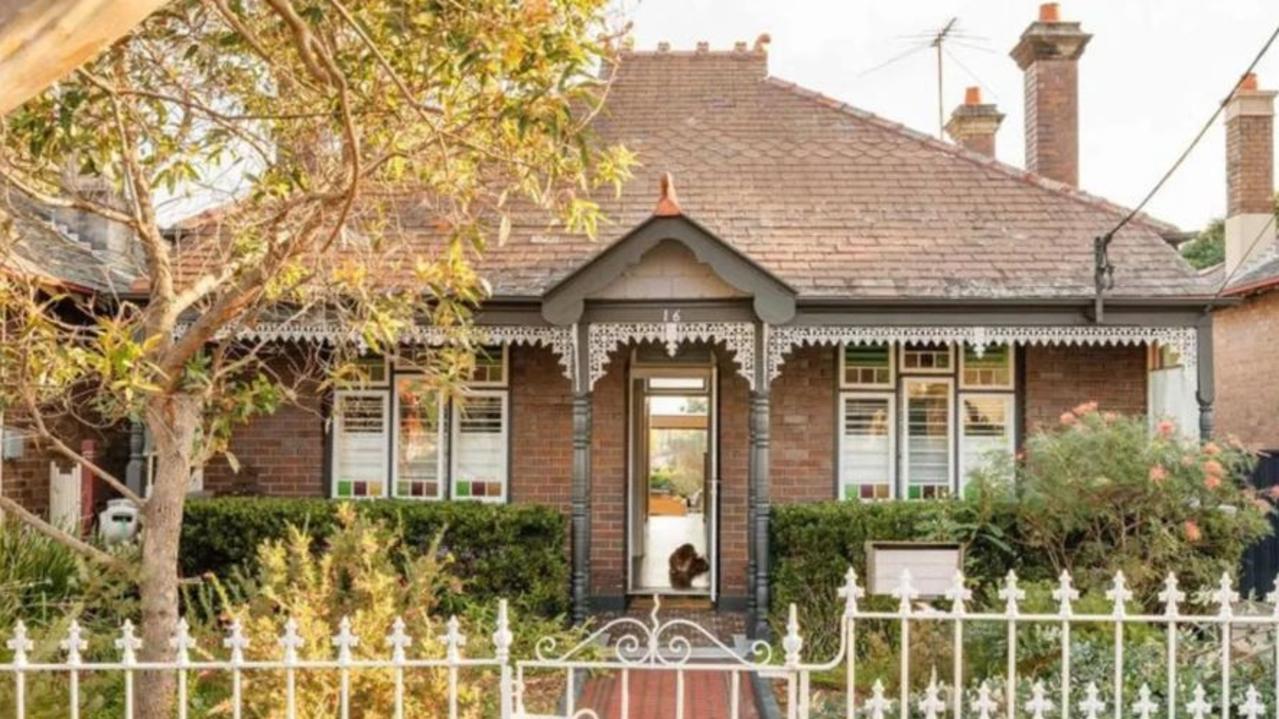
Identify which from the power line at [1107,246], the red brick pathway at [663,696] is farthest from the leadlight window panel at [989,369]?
the red brick pathway at [663,696]

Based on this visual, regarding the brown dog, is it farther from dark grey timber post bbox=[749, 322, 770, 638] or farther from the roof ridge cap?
the roof ridge cap

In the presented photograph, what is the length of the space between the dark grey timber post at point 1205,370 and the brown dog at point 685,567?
18.1 ft

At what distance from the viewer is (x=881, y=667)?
8414mm

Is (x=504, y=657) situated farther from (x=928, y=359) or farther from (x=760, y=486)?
(x=928, y=359)

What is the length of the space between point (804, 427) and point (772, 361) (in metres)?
1.68

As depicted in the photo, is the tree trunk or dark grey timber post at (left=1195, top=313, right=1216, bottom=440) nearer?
the tree trunk

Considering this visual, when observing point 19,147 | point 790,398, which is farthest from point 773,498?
point 19,147

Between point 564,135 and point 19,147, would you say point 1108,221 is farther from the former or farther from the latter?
point 19,147

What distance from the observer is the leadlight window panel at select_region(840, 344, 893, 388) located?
41.1 ft

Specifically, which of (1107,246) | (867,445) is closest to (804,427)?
(867,445)

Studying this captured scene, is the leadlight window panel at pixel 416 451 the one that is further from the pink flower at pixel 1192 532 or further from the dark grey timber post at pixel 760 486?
the pink flower at pixel 1192 532

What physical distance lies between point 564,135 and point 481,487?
7.68 meters

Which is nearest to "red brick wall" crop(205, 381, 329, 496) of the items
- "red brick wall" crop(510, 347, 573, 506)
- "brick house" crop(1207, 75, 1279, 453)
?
"red brick wall" crop(510, 347, 573, 506)

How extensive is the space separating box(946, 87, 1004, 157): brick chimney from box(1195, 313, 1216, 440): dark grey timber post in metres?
6.25
